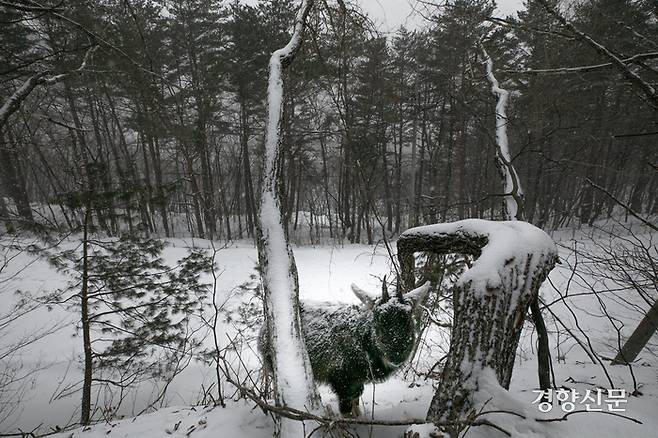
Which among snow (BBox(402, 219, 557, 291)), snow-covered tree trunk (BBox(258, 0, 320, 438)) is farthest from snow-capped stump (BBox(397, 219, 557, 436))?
snow-covered tree trunk (BBox(258, 0, 320, 438))

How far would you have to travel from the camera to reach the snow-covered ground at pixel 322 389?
1727 millimetres

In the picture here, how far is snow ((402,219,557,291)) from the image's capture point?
5.00 feet

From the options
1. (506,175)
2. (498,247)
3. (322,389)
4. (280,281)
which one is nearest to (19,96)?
(280,281)

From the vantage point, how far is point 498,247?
63.7 inches

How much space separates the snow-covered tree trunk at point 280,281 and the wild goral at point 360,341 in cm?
73

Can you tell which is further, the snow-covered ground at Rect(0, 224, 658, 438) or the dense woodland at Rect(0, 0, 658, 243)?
the dense woodland at Rect(0, 0, 658, 243)

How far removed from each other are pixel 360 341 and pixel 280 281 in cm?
125

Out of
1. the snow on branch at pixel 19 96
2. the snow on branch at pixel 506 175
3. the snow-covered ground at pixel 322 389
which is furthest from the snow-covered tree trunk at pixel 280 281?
the snow on branch at pixel 506 175

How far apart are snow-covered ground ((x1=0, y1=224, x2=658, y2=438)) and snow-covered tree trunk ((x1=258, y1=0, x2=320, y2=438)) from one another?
52 cm

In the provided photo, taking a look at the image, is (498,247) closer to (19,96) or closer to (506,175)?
(506,175)

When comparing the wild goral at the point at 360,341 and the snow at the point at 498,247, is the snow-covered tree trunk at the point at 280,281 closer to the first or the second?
the wild goral at the point at 360,341

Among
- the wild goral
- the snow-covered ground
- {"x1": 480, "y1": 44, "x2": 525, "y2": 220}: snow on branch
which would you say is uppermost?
{"x1": 480, "y1": 44, "x2": 525, "y2": 220}: snow on branch

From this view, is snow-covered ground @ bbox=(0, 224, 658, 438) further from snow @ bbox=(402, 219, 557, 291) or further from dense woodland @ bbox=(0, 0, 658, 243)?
dense woodland @ bbox=(0, 0, 658, 243)

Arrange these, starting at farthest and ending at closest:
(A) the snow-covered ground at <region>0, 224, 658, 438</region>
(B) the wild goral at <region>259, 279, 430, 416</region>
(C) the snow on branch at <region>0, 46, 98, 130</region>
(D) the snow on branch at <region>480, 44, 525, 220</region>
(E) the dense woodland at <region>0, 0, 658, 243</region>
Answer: (E) the dense woodland at <region>0, 0, 658, 243</region> → (D) the snow on branch at <region>480, 44, 525, 220</region> → (B) the wild goral at <region>259, 279, 430, 416</region> → (C) the snow on branch at <region>0, 46, 98, 130</region> → (A) the snow-covered ground at <region>0, 224, 658, 438</region>
